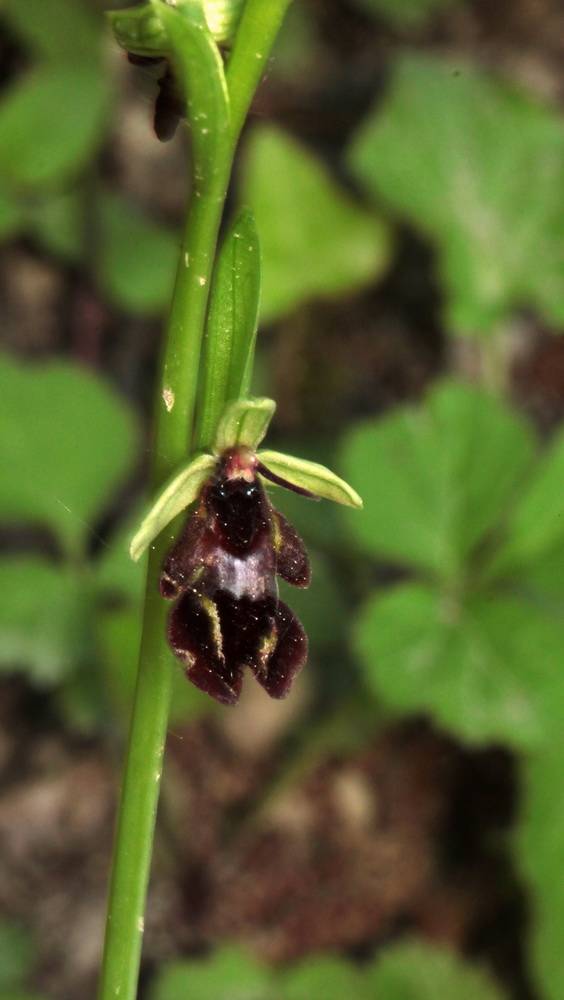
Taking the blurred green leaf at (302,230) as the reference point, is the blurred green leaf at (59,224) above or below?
below

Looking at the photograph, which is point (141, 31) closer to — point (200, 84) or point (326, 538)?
point (200, 84)

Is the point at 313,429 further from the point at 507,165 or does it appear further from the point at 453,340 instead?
the point at 507,165

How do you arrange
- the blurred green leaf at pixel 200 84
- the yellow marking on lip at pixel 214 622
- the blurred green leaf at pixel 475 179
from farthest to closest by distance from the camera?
1. the blurred green leaf at pixel 475 179
2. the yellow marking on lip at pixel 214 622
3. the blurred green leaf at pixel 200 84

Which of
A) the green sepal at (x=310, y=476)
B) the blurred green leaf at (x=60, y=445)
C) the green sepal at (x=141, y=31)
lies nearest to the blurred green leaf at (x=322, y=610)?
the blurred green leaf at (x=60, y=445)

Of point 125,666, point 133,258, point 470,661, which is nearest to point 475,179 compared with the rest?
point 133,258

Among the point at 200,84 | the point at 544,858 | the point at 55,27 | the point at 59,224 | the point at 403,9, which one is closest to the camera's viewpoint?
A: the point at 200,84

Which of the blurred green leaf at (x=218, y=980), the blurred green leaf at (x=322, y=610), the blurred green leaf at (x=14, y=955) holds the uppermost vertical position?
the blurred green leaf at (x=322, y=610)

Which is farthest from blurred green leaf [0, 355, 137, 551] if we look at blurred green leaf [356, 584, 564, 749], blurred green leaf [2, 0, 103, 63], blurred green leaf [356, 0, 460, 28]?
blurred green leaf [356, 0, 460, 28]

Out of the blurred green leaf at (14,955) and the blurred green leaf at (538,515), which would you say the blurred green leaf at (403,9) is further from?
the blurred green leaf at (14,955)
